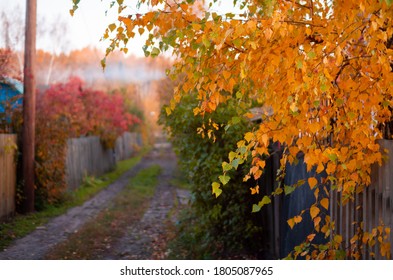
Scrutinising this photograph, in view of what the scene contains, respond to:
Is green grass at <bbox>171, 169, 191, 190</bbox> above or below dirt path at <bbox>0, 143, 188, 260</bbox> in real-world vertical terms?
below

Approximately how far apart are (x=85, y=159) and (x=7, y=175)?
7.37 meters

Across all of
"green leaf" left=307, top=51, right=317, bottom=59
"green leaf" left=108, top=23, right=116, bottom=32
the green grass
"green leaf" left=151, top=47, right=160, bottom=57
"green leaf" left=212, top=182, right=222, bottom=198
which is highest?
"green leaf" left=108, top=23, right=116, bottom=32

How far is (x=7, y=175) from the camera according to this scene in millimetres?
11070

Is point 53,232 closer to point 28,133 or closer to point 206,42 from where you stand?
point 28,133

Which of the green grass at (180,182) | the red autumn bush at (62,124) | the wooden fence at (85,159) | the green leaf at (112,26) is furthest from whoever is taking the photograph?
the green grass at (180,182)

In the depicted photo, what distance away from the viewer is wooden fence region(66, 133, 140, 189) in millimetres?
16016

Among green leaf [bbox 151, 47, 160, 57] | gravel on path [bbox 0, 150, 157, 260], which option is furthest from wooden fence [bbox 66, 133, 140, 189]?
green leaf [bbox 151, 47, 160, 57]

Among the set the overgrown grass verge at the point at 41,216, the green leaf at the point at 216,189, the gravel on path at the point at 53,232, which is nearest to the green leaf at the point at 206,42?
the green leaf at the point at 216,189

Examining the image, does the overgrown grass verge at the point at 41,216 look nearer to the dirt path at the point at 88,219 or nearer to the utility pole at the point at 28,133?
the dirt path at the point at 88,219

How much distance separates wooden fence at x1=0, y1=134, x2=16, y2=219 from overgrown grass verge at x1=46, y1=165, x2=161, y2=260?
165 cm

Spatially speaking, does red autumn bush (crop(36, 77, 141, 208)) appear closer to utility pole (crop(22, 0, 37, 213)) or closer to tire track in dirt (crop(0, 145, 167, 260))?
utility pole (crop(22, 0, 37, 213))

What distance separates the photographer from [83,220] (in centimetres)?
1111

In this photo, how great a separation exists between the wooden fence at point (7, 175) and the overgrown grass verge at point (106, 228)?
1651 millimetres

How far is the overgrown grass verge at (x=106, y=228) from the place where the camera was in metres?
8.06
